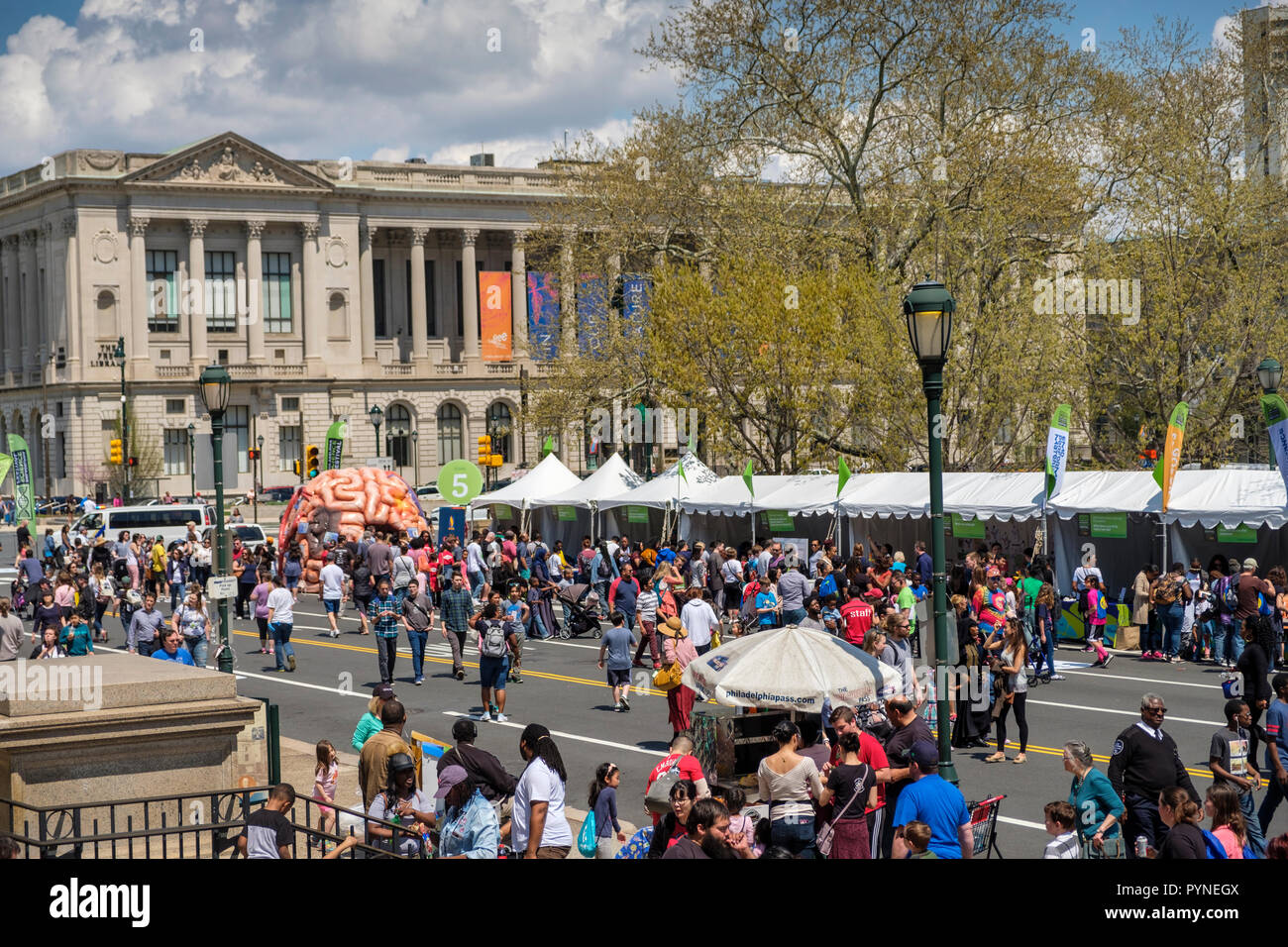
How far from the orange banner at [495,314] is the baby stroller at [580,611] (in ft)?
148

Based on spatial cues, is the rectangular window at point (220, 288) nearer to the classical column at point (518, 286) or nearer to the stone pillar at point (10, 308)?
the stone pillar at point (10, 308)

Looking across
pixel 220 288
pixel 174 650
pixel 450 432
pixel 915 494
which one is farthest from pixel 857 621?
pixel 450 432

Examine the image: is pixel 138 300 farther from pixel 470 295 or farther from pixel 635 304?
pixel 635 304

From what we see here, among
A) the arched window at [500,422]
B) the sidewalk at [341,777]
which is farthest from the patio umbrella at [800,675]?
the arched window at [500,422]

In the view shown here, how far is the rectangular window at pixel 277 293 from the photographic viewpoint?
95.6 meters

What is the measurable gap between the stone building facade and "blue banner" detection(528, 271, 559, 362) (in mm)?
34870

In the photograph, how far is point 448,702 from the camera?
2069 cm

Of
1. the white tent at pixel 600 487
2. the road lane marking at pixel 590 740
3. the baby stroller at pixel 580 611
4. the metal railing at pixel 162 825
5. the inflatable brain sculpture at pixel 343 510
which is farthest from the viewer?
the inflatable brain sculpture at pixel 343 510

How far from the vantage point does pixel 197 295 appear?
90.3m

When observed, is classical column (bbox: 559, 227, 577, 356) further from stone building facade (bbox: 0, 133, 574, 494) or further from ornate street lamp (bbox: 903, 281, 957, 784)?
stone building facade (bbox: 0, 133, 574, 494)

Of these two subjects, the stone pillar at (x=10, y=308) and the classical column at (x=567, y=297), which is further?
the stone pillar at (x=10, y=308)

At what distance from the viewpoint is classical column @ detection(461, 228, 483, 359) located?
101188mm
